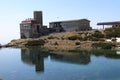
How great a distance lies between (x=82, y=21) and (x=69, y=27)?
6723 mm

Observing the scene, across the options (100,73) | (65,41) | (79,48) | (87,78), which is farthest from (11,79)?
(65,41)

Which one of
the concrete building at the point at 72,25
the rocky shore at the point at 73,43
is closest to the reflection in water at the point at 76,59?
the rocky shore at the point at 73,43

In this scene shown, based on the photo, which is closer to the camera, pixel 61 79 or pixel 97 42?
pixel 61 79

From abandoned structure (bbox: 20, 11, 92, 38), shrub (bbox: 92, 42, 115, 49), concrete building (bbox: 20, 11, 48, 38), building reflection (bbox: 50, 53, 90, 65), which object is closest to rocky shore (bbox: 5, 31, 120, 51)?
shrub (bbox: 92, 42, 115, 49)

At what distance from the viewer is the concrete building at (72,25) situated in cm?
11807

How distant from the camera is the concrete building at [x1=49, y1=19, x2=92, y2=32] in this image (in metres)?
118

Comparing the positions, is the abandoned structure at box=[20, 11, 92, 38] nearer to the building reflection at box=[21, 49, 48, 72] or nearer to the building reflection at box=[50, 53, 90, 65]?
the building reflection at box=[21, 49, 48, 72]

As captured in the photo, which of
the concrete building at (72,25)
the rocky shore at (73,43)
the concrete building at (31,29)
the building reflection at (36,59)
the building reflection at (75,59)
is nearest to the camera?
the building reflection at (36,59)

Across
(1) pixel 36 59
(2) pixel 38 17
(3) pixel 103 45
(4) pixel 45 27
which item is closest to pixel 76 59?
(1) pixel 36 59

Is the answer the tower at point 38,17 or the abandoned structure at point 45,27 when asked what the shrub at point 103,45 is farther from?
the tower at point 38,17

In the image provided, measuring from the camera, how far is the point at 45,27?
128 meters

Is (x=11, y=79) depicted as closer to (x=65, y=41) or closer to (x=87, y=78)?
(x=87, y=78)

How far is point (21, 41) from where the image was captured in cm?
A: 11488

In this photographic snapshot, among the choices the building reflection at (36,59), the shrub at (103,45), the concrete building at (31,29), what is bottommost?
the building reflection at (36,59)
